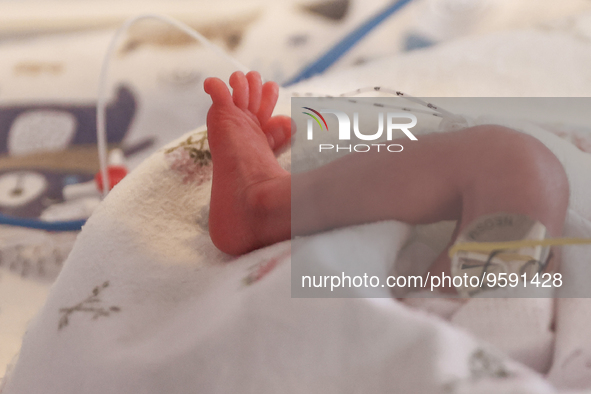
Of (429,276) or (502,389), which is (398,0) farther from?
(502,389)

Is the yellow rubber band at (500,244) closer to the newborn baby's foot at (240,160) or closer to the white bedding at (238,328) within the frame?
the white bedding at (238,328)

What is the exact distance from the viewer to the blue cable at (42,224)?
0.78 m

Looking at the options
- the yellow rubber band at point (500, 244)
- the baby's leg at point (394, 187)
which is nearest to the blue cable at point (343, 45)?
the baby's leg at point (394, 187)

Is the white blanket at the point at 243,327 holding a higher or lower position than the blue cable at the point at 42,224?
lower

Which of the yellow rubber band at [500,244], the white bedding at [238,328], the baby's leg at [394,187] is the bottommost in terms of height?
the white bedding at [238,328]

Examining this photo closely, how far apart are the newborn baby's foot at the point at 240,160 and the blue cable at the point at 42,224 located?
39cm

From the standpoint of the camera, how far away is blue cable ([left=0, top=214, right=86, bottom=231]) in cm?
78

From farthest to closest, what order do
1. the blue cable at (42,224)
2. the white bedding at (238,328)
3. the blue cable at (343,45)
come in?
the blue cable at (343,45) < the blue cable at (42,224) < the white bedding at (238,328)

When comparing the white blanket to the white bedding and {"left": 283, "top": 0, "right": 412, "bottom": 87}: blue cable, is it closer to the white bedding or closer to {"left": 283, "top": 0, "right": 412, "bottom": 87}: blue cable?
the white bedding

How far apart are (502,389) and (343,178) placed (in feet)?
0.77

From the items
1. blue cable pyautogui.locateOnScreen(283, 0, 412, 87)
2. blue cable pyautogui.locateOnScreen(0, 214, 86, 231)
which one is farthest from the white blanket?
blue cable pyautogui.locateOnScreen(283, 0, 412, 87)

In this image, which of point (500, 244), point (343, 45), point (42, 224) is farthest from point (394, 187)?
point (343, 45)

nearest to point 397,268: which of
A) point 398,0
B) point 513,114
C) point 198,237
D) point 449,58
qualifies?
point 198,237

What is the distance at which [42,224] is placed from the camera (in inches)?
30.6
